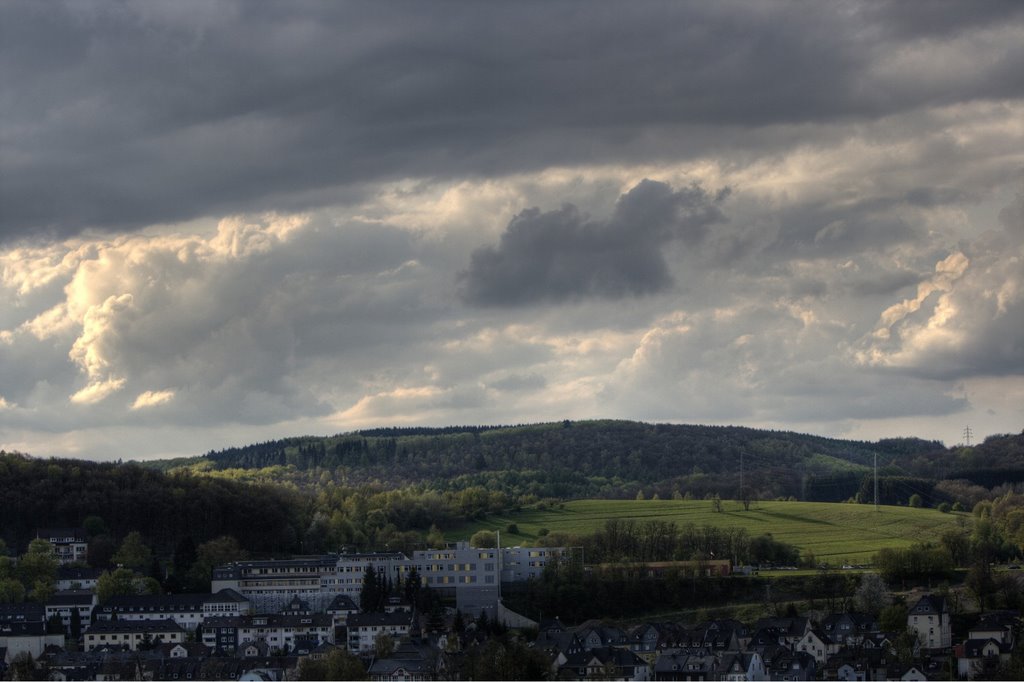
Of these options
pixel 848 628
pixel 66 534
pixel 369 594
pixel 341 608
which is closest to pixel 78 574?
pixel 66 534

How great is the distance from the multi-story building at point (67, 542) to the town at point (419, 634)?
0.37 m

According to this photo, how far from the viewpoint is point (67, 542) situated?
175 meters

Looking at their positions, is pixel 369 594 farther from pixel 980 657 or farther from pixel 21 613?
pixel 980 657

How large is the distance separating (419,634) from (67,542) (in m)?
50.0

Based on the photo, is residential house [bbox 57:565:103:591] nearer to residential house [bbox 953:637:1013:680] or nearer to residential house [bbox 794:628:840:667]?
residential house [bbox 794:628:840:667]

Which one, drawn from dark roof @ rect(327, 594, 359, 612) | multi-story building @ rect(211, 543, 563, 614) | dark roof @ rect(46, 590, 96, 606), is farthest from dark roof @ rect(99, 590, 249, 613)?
dark roof @ rect(327, 594, 359, 612)

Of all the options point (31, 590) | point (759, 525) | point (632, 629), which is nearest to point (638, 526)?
point (759, 525)

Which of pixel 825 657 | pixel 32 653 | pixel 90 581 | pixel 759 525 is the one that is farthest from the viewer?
pixel 759 525

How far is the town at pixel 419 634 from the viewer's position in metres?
123

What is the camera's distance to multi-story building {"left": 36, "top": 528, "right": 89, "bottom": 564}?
172625 millimetres

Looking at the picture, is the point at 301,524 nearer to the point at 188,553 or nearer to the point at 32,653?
the point at 188,553

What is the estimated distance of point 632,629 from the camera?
467ft

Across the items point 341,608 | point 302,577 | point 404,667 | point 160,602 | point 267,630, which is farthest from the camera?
point 302,577

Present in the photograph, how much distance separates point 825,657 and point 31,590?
75.0 m
